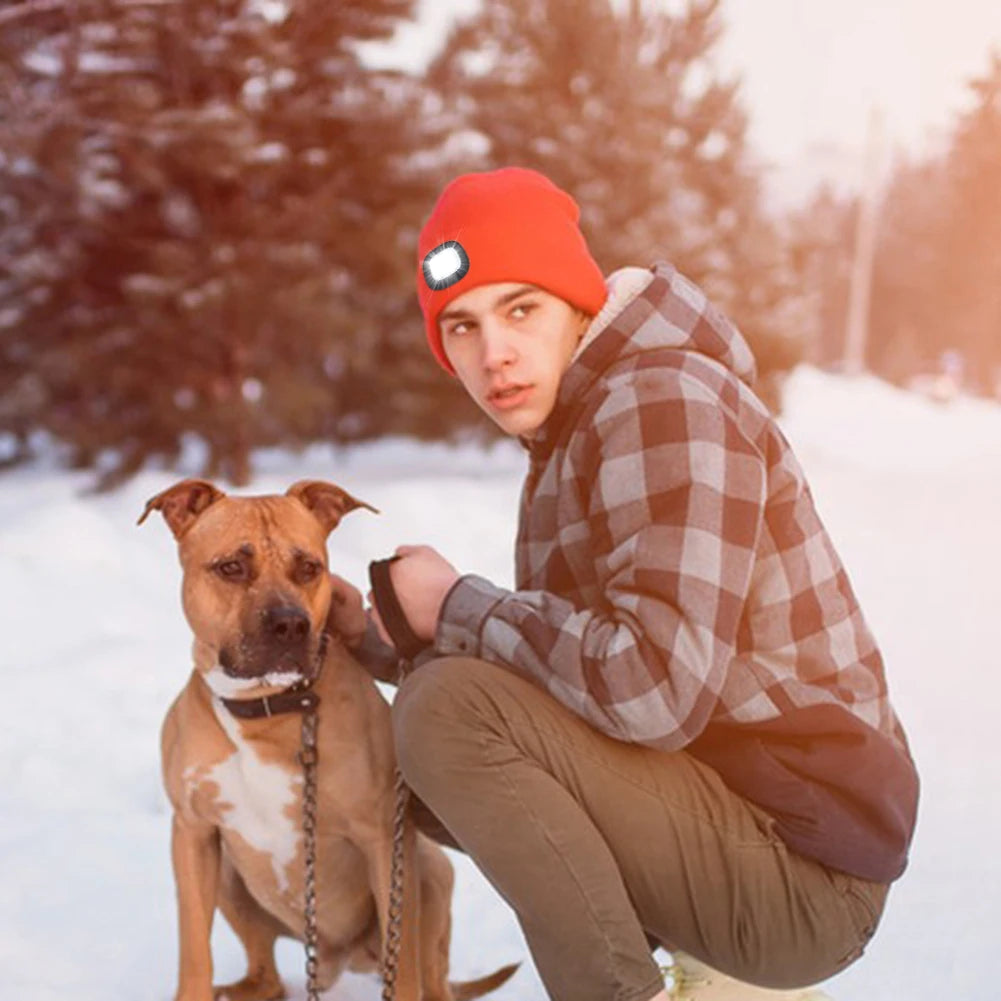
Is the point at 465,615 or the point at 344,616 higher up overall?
the point at 465,615

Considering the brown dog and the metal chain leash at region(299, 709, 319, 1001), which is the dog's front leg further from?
the metal chain leash at region(299, 709, 319, 1001)

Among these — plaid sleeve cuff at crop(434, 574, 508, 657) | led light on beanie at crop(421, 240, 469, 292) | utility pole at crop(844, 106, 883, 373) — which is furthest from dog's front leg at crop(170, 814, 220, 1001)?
utility pole at crop(844, 106, 883, 373)

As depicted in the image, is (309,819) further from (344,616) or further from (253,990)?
(253,990)

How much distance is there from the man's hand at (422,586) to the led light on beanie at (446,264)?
1.61 ft

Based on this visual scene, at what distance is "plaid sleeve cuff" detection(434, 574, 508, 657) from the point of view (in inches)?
79.6

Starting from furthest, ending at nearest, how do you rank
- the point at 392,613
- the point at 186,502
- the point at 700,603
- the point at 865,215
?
the point at 865,215 < the point at 186,502 < the point at 392,613 < the point at 700,603

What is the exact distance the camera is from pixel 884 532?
347 inches

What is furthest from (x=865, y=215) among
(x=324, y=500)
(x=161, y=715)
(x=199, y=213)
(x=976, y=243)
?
(x=324, y=500)

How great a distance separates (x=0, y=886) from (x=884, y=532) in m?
7.15

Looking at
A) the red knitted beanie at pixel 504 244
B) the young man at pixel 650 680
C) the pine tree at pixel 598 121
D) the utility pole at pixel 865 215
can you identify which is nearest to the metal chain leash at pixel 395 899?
the young man at pixel 650 680

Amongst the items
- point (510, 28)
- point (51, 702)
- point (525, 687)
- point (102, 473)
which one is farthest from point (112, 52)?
point (525, 687)

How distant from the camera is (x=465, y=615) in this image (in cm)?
204

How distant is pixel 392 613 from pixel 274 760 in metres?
0.40

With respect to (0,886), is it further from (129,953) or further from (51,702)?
(51,702)
